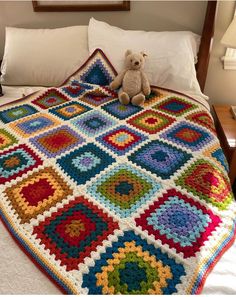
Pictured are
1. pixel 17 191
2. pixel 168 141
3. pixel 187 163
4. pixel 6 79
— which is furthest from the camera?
pixel 6 79

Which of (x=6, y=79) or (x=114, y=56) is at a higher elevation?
(x=114, y=56)

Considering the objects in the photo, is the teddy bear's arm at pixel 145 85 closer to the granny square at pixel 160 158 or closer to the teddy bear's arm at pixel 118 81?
the teddy bear's arm at pixel 118 81

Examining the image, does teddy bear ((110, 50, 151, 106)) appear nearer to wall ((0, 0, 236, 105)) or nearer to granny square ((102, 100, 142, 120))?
granny square ((102, 100, 142, 120))

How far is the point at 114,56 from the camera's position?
1.47m

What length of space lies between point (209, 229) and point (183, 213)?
0.27 feet

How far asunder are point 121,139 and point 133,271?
0.57m

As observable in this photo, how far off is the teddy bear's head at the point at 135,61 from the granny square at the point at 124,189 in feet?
2.18

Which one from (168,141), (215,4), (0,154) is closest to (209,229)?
(168,141)

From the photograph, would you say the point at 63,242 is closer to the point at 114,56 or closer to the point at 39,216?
the point at 39,216

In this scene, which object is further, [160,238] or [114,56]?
[114,56]

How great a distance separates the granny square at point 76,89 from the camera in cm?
143

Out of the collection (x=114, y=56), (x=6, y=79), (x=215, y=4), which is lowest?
(x=6, y=79)

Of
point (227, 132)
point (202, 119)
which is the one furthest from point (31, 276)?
point (227, 132)

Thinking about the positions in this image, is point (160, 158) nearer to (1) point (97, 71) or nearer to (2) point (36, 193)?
(2) point (36, 193)
